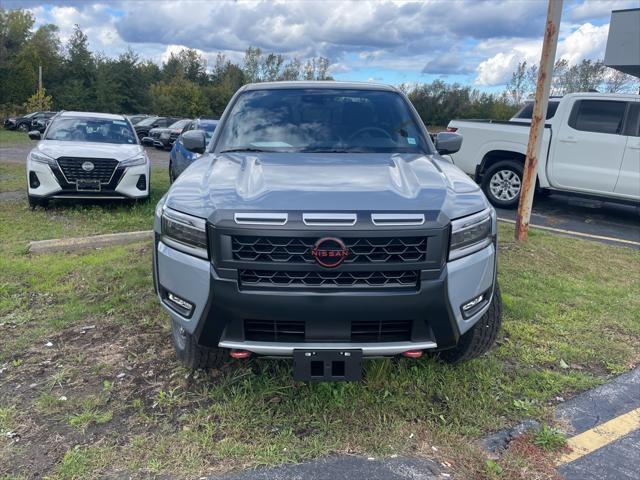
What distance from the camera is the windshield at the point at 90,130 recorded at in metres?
8.91

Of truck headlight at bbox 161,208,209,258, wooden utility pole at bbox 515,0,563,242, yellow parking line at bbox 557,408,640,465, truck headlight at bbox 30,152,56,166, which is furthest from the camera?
truck headlight at bbox 30,152,56,166

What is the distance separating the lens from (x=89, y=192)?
26.5 feet

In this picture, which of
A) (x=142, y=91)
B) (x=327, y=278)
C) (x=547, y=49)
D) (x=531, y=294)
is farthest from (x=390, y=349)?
(x=142, y=91)

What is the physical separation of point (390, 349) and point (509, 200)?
24.7 ft

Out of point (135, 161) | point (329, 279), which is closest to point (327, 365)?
point (329, 279)

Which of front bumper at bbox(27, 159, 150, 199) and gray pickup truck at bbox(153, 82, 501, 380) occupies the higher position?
gray pickup truck at bbox(153, 82, 501, 380)

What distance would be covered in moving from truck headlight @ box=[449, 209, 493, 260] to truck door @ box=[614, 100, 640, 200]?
6.58 metres

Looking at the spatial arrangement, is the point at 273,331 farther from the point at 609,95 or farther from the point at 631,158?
the point at 609,95

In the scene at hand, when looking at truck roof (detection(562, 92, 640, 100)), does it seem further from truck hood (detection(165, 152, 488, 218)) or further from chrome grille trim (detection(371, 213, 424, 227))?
chrome grille trim (detection(371, 213, 424, 227))

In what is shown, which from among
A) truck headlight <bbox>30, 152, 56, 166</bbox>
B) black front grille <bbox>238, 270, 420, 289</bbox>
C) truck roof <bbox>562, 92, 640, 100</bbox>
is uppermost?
truck roof <bbox>562, 92, 640, 100</bbox>

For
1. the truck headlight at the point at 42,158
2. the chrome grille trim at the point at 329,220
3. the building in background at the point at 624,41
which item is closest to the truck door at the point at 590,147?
the chrome grille trim at the point at 329,220

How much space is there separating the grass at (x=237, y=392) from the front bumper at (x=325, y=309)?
502 mm

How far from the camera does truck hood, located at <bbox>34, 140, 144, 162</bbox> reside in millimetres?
8008

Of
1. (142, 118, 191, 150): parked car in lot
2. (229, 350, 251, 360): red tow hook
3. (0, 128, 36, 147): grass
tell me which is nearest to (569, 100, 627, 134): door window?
(229, 350, 251, 360): red tow hook
